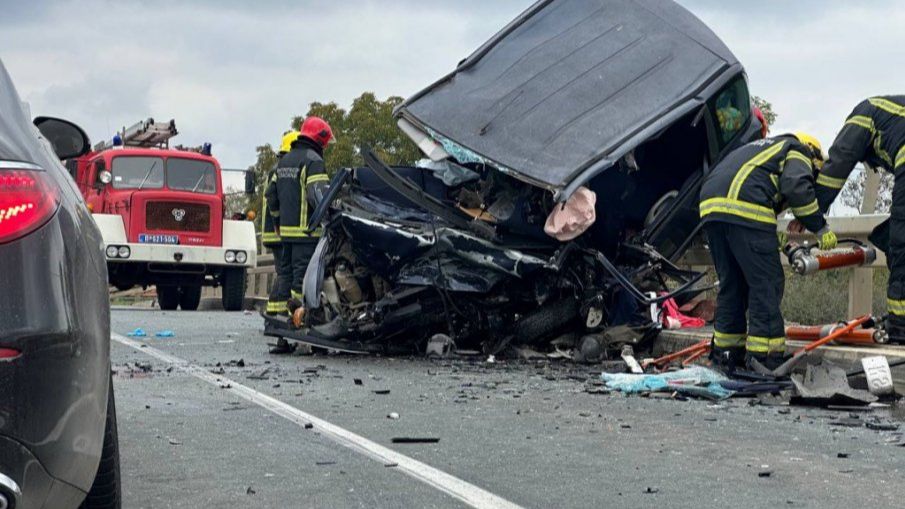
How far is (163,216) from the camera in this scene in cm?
1945

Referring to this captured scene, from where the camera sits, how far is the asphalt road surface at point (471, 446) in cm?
451

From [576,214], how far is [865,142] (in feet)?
6.65

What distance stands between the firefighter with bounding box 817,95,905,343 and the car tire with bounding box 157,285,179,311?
1555 centimetres

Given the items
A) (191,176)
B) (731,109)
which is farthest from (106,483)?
(191,176)

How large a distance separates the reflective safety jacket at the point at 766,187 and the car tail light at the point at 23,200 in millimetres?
6019

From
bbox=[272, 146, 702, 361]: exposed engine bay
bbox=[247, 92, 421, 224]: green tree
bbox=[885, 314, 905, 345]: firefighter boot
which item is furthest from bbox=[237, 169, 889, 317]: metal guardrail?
bbox=[247, 92, 421, 224]: green tree

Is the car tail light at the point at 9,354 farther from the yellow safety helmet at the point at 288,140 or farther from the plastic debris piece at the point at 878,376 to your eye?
the yellow safety helmet at the point at 288,140

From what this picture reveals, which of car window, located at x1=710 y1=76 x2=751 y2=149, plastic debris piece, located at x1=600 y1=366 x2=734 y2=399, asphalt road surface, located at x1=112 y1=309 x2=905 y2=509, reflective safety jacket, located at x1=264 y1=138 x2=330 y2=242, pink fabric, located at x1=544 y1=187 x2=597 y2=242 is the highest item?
car window, located at x1=710 y1=76 x2=751 y2=149

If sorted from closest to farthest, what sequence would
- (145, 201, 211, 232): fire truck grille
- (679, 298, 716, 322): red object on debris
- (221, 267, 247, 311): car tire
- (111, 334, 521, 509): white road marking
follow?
(111, 334, 521, 509): white road marking → (679, 298, 716, 322): red object on debris → (145, 201, 211, 232): fire truck grille → (221, 267, 247, 311): car tire

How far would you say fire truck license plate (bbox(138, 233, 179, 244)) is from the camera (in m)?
19.2

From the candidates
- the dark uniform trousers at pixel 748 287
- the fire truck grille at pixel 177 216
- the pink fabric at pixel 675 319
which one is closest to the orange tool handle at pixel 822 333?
the dark uniform trousers at pixel 748 287

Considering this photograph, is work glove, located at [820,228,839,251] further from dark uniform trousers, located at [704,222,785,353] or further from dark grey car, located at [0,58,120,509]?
dark grey car, located at [0,58,120,509]

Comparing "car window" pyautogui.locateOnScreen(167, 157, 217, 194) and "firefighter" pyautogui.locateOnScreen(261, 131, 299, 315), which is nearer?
"firefighter" pyautogui.locateOnScreen(261, 131, 299, 315)

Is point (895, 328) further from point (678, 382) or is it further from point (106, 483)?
point (106, 483)
